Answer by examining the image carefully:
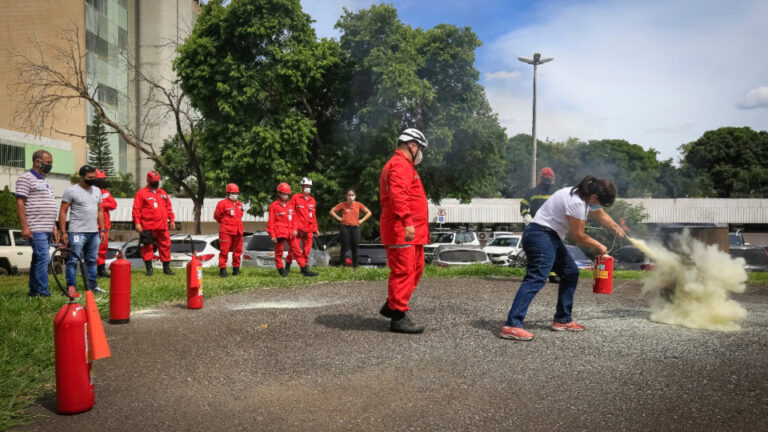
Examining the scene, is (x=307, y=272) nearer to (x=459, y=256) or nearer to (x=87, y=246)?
(x=87, y=246)

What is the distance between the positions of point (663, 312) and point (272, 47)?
1946 cm

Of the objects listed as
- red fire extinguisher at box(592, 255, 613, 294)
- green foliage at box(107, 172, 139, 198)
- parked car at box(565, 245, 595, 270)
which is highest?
green foliage at box(107, 172, 139, 198)

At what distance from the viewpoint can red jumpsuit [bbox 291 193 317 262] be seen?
37.7 ft

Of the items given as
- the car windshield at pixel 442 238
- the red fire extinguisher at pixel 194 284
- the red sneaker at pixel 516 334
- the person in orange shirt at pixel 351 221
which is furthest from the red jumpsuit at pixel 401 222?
the car windshield at pixel 442 238

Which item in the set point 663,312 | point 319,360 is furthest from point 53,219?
point 663,312

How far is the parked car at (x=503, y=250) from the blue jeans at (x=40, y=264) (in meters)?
14.2

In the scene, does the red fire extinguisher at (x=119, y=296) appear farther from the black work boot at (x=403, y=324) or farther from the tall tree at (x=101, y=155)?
the tall tree at (x=101, y=155)

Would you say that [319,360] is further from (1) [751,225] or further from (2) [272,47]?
(1) [751,225]

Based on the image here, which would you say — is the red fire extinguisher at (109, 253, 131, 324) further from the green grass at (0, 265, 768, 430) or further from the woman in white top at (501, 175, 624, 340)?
the woman in white top at (501, 175, 624, 340)

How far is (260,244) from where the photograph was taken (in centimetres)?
1503

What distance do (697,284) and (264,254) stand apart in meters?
10.5

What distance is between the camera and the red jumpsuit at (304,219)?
11.5m

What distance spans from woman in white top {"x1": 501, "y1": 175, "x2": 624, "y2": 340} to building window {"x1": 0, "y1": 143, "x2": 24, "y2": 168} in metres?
44.0

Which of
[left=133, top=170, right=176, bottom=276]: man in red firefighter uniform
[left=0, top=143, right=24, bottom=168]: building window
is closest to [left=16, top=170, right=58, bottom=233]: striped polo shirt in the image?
[left=133, top=170, right=176, bottom=276]: man in red firefighter uniform
